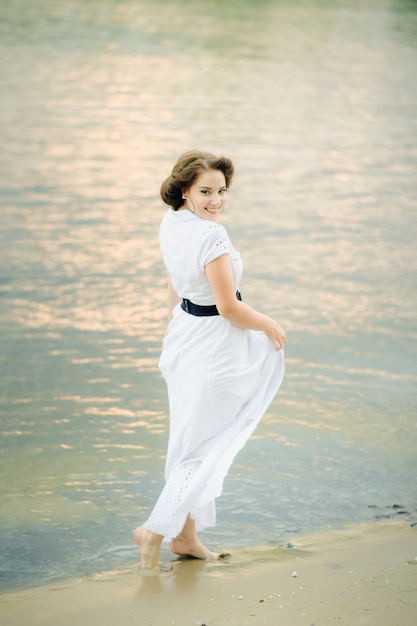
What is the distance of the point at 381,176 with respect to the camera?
1309 centimetres

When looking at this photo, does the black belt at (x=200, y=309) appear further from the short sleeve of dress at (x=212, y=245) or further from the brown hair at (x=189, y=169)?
the brown hair at (x=189, y=169)

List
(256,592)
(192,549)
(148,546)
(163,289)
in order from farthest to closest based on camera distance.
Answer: (163,289) → (192,549) → (148,546) → (256,592)

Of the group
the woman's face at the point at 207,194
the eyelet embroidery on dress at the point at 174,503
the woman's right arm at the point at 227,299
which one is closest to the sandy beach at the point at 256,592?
the eyelet embroidery on dress at the point at 174,503

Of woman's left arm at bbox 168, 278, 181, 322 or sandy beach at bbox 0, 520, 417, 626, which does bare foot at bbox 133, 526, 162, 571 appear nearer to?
sandy beach at bbox 0, 520, 417, 626

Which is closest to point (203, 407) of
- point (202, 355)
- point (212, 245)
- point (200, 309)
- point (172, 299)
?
point (202, 355)

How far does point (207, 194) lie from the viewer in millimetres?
4012

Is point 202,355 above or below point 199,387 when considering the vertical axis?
above

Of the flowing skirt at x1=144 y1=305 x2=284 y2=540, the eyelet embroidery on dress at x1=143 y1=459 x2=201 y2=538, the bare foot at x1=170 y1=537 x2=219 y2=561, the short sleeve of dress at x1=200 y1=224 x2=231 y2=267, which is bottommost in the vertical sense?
the bare foot at x1=170 y1=537 x2=219 y2=561

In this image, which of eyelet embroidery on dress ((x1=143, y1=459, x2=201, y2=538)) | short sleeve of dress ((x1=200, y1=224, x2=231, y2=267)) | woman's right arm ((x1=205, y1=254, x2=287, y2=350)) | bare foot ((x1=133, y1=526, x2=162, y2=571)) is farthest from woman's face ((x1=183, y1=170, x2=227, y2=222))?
bare foot ((x1=133, y1=526, x2=162, y2=571))

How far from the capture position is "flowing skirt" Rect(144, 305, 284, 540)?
4.02m

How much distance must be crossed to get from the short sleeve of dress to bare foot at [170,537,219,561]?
1191mm

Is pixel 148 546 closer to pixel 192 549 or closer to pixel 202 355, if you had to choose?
pixel 192 549

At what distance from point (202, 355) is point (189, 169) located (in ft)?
2.37

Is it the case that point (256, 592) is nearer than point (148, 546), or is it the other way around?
point (256, 592)
